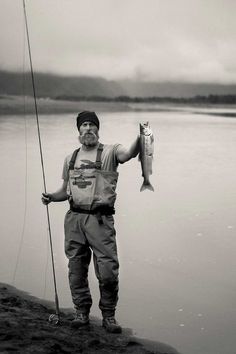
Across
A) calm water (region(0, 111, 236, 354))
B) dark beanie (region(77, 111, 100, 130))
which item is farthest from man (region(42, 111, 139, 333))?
calm water (region(0, 111, 236, 354))

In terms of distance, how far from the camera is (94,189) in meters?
4.10

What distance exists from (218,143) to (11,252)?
664 inches

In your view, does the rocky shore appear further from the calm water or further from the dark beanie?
the dark beanie

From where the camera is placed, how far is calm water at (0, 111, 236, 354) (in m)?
4.80

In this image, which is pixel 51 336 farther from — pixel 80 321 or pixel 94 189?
pixel 94 189

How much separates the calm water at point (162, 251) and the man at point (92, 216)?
69 cm

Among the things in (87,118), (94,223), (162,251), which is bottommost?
(162,251)

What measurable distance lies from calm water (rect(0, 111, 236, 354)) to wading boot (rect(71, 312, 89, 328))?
57cm

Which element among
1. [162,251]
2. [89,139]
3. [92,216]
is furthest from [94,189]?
[162,251]

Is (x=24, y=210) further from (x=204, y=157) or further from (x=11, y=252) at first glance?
(x=204, y=157)

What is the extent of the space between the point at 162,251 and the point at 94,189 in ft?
9.74

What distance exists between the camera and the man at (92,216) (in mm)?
4082

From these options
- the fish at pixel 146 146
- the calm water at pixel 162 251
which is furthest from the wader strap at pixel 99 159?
the calm water at pixel 162 251

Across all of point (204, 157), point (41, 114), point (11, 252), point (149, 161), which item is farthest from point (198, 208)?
point (41, 114)
